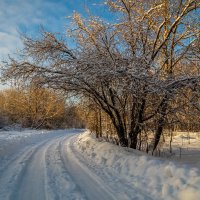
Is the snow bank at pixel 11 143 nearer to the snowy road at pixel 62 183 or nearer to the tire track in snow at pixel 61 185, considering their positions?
the snowy road at pixel 62 183

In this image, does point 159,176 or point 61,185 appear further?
point 159,176

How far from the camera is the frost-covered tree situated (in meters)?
10.2

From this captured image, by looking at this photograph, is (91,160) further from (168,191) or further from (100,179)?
(168,191)

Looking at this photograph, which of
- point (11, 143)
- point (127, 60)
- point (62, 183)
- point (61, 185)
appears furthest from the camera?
point (11, 143)

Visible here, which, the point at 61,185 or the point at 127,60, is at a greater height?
the point at 127,60

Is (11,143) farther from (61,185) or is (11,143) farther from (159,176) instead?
(159,176)

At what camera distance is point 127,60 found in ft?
35.1

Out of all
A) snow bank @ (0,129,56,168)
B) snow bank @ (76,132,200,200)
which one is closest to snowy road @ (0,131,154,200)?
snow bank @ (76,132,200,200)

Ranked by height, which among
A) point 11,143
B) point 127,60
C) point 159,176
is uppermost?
point 127,60

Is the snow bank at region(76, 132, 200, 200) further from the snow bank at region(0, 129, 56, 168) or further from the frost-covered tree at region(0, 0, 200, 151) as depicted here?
the snow bank at region(0, 129, 56, 168)

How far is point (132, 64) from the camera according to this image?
10.2 m

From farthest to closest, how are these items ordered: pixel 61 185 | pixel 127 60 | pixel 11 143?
1. pixel 11 143
2. pixel 127 60
3. pixel 61 185

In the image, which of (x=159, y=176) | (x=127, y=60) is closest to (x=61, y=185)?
(x=159, y=176)

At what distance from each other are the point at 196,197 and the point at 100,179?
10.5 ft
